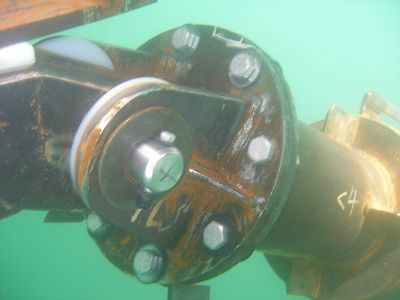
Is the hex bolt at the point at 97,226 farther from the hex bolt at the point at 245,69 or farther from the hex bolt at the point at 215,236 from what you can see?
the hex bolt at the point at 245,69

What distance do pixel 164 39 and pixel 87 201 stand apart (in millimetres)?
696

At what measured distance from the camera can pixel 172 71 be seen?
1.22 metres

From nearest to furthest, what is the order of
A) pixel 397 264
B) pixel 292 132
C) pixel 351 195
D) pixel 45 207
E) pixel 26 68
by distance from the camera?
pixel 26 68 → pixel 45 207 → pixel 292 132 → pixel 351 195 → pixel 397 264

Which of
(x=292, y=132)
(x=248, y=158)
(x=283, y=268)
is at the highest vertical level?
(x=292, y=132)

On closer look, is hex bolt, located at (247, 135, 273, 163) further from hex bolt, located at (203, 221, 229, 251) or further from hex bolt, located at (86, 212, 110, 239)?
hex bolt, located at (86, 212, 110, 239)

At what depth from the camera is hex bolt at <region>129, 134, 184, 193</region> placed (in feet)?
2.51

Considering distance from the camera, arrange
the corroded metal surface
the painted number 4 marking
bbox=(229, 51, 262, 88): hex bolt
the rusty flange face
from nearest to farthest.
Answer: the rusty flange face < bbox=(229, 51, 262, 88): hex bolt < the corroded metal surface < the painted number 4 marking

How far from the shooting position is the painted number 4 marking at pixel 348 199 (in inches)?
55.4

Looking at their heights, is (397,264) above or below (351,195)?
below

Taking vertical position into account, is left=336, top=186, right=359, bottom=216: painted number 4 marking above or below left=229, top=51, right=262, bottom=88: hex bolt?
below

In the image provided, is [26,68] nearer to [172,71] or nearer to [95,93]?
[95,93]

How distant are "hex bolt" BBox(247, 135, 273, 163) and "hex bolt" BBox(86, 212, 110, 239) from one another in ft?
1.74

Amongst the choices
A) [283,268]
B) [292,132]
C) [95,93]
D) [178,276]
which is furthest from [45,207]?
[283,268]

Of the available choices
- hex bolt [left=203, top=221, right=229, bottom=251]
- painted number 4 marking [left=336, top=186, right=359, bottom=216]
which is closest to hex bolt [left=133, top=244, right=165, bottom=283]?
hex bolt [left=203, top=221, right=229, bottom=251]
